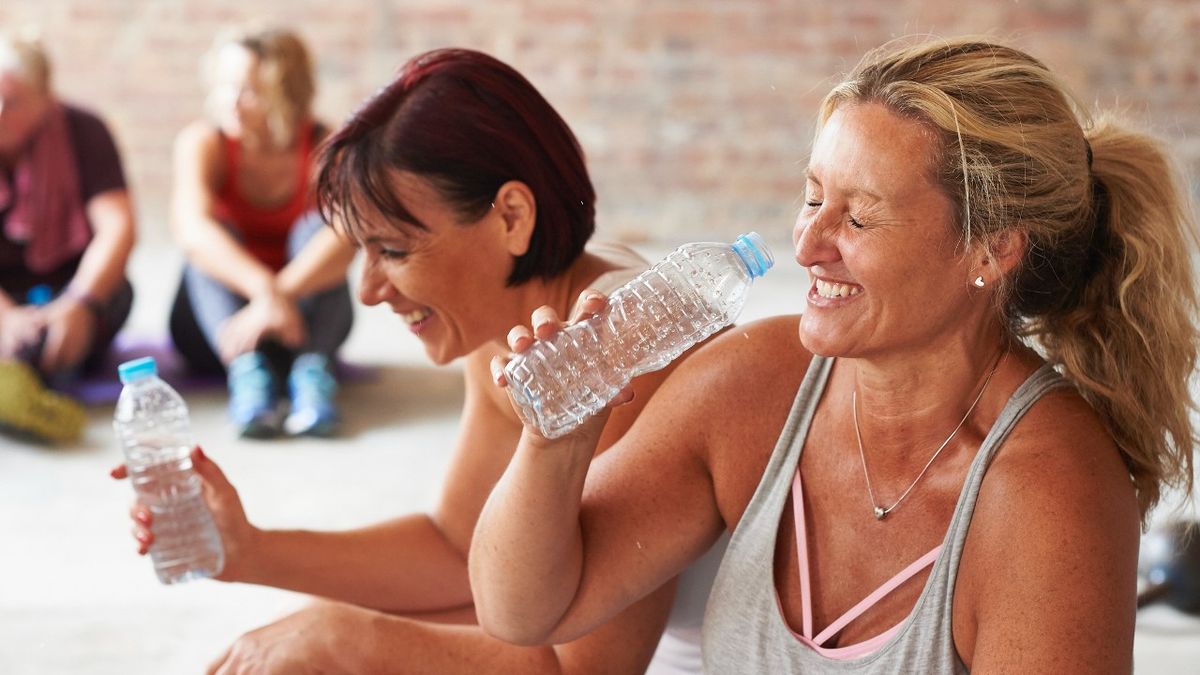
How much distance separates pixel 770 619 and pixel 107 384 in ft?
9.67

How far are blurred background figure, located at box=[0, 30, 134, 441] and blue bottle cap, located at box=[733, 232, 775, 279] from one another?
2660 millimetres

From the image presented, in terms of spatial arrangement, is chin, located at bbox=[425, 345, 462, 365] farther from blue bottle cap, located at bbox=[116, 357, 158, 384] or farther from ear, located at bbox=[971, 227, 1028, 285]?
ear, located at bbox=[971, 227, 1028, 285]

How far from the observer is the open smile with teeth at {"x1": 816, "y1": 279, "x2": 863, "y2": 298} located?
1.32 m

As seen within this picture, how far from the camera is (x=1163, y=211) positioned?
1.37 metres

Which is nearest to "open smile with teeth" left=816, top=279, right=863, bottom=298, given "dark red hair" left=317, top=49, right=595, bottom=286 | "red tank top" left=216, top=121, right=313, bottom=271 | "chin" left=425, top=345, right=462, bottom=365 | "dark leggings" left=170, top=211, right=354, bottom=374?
"dark red hair" left=317, top=49, right=595, bottom=286

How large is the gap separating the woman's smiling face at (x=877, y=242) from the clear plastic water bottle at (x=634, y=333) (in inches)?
2.9

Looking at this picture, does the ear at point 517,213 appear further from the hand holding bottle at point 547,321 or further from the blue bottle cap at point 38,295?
the blue bottle cap at point 38,295

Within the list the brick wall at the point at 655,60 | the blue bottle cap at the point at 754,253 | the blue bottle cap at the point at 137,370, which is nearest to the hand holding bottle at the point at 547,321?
the blue bottle cap at the point at 754,253

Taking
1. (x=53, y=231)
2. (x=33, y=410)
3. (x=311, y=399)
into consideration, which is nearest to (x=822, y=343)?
(x=311, y=399)

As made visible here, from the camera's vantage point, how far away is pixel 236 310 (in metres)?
3.81

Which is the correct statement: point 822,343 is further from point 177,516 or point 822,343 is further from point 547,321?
point 177,516

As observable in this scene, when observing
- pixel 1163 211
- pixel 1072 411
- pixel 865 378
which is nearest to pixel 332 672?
pixel 865 378

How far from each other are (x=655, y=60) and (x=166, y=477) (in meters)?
4.34

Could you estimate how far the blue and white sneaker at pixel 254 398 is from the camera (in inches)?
139
